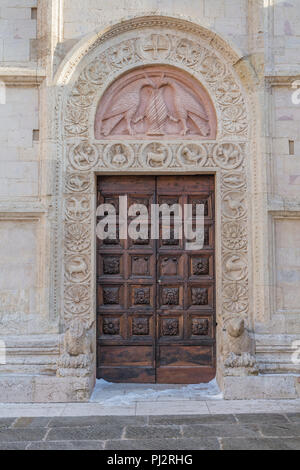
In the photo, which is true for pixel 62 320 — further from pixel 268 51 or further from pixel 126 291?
pixel 268 51

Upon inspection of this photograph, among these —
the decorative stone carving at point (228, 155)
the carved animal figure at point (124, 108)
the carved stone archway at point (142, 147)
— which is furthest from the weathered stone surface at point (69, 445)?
the carved animal figure at point (124, 108)

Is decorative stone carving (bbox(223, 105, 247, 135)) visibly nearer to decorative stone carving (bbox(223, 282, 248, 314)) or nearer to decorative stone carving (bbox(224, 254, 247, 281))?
decorative stone carving (bbox(224, 254, 247, 281))

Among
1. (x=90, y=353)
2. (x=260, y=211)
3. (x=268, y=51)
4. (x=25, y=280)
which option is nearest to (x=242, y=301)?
(x=260, y=211)

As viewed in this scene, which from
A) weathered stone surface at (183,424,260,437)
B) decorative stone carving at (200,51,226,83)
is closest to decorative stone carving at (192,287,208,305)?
weathered stone surface at (183,424,260,437)

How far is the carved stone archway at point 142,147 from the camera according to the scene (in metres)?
6.06

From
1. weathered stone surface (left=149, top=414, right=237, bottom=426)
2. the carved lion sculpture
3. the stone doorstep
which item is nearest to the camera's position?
weathered stone surface (left=149, top=414, right=237, bottom=426)

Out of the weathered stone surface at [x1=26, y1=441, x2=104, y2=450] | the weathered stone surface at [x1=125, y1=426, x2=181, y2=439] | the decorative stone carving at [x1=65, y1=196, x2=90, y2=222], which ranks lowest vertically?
the weathered stone surface at [x1=26, y1=441, x2=104, y2=450]

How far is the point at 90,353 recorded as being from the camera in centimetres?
575

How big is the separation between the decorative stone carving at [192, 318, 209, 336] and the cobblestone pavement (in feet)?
4.59

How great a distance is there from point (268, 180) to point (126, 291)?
2.42m

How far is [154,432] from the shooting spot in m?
4.54

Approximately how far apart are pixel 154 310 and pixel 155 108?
110 inches

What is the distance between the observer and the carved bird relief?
249 inches
